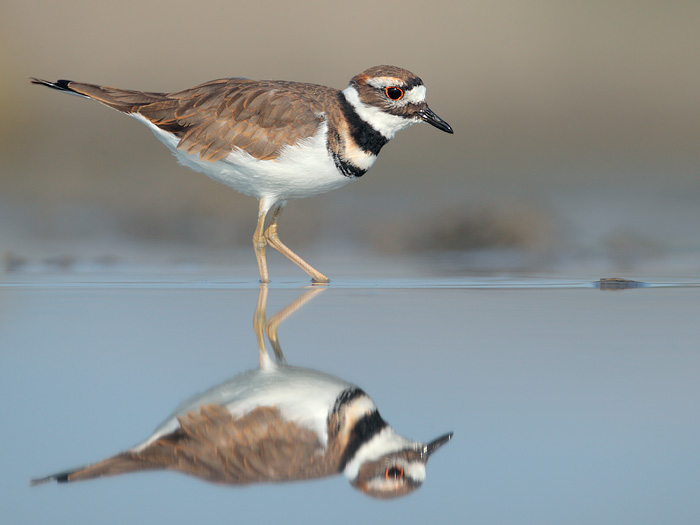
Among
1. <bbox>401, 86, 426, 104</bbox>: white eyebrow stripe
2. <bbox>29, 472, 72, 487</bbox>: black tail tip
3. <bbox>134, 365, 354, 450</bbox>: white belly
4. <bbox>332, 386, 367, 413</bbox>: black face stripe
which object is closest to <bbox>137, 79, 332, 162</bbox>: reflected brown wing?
<bbox>401, 86, 426, 104</bbox>: white eyebrow stripe

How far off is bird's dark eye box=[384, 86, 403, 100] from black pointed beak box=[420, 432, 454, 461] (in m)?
3.87

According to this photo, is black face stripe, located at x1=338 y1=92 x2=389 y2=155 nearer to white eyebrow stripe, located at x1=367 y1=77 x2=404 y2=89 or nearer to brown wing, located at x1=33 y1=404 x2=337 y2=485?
white eyebrow stripe, located at x1=367 y1=77 x2=404 y2=89

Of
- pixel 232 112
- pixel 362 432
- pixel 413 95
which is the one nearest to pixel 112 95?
pixel 232 112

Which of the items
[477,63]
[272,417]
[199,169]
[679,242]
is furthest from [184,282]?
[477,63]

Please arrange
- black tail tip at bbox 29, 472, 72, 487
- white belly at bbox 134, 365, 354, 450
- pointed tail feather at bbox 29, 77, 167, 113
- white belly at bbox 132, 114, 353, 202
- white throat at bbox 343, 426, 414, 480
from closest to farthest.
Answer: black tail tip at bbox 29, 472, 72, 487
white throat at bbox 343, 426, 414, 480
white belly at bbox 134, 365, 354, 450
white belly at bbox 132, 114, 353, 202
pointed tail feather at bbox 29, 77, 167, 113

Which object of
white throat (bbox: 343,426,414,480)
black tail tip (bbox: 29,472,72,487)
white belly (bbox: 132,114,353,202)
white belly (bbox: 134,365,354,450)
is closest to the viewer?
black tail tip (bbox: 29,472,72,487)

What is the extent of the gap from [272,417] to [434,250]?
5.58 metres

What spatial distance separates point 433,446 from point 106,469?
91 cm

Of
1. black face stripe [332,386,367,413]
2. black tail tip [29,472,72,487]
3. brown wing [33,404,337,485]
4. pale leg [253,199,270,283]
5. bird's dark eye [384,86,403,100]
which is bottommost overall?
black tail tip [29,472,72,487]

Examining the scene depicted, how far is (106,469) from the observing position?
2.41m

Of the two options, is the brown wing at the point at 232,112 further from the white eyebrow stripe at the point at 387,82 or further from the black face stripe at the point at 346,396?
the black face stripe at the point at 346,396

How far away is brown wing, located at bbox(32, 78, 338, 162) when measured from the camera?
6215mm

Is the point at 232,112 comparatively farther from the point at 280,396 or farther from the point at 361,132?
the point at 280,396

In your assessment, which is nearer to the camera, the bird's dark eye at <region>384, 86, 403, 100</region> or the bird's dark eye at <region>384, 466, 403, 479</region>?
the bird's dark eye at <region>384, 466, 403, 479</region>
